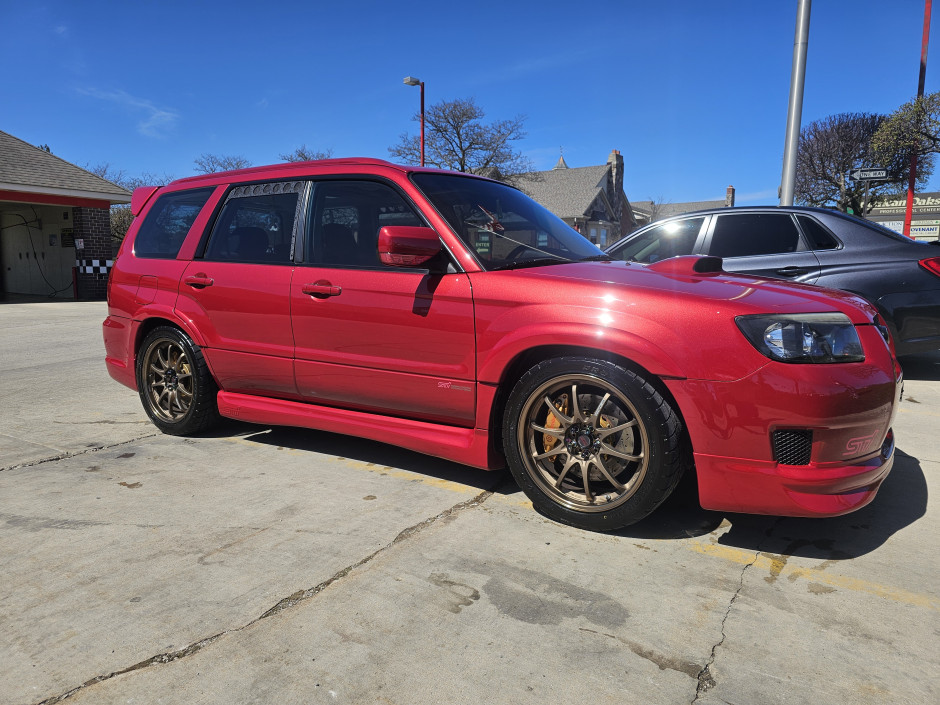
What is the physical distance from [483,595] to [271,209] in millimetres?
2631

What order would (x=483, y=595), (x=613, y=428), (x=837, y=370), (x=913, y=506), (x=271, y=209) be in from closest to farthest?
(x=483, y=595), (x=837, y=370), (x=613, y=428), (x=913, y=506), (x=271, y=209)

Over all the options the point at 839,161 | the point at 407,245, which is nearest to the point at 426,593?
the point at 407,245

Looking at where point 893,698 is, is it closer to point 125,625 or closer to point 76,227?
point 125,625

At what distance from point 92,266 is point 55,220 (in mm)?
2270

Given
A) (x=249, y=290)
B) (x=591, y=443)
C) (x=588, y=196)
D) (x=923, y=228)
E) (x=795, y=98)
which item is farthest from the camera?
(x=588, y=196)

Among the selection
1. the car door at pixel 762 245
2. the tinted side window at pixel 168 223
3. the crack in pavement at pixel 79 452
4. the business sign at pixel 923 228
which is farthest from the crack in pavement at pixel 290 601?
the business sign at pixel 923 228

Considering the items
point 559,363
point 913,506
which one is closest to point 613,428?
point 559,363

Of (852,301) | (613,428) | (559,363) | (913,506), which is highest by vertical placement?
(852,301)

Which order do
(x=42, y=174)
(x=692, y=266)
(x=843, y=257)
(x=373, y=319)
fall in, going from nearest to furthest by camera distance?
1. (x=692, y=266)
2. (x=373, y=319)
3. (x=843, y=257)
4. (x=42, y=174)

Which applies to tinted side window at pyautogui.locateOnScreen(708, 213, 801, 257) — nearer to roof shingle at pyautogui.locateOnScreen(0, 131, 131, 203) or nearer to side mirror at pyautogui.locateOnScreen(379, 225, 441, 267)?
side mirror at pyautogui.locateOnScreen(379, 225, 441, 267)

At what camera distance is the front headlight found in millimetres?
2447

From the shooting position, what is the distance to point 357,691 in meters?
1.81

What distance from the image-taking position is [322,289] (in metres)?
3.45

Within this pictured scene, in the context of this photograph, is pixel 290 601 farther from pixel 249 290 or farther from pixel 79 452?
pixel 79 452
